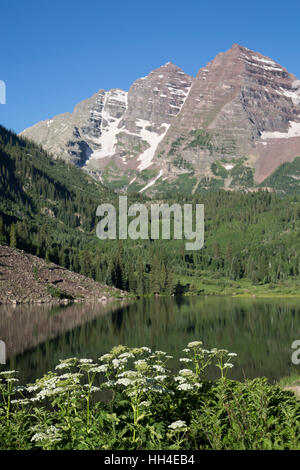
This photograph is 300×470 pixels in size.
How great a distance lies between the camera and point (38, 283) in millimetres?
134625

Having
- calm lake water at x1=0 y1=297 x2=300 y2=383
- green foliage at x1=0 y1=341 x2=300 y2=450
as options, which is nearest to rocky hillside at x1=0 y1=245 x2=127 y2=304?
calm lake water at x1=0 y1=297 x2=300 y2=383

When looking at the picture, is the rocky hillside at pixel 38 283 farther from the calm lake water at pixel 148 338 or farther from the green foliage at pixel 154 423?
the green foliage at pixel 154 423

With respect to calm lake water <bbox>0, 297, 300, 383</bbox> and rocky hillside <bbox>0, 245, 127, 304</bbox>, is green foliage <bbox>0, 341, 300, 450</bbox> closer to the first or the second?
calm lake water <bbox>0, 297, 300, 383</bbox>

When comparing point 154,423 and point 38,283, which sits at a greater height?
point 38,283

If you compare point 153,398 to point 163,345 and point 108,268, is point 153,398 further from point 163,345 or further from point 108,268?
point 108,268

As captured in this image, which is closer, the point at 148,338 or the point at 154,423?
the point at 154,423

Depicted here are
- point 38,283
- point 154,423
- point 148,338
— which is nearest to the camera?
point 154,423

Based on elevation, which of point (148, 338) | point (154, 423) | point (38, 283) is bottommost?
point (148, 338)

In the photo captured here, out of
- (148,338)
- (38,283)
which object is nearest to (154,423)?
(148,338)

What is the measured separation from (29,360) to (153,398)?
28790 mm

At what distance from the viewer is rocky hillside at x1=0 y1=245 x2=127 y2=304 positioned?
12394 cm

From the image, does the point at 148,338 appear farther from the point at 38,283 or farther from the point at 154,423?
the point at 38,283

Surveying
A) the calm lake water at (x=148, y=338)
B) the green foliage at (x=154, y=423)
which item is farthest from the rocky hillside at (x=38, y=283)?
the green foliage at (x=154, y=423)

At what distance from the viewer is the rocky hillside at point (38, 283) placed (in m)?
124
